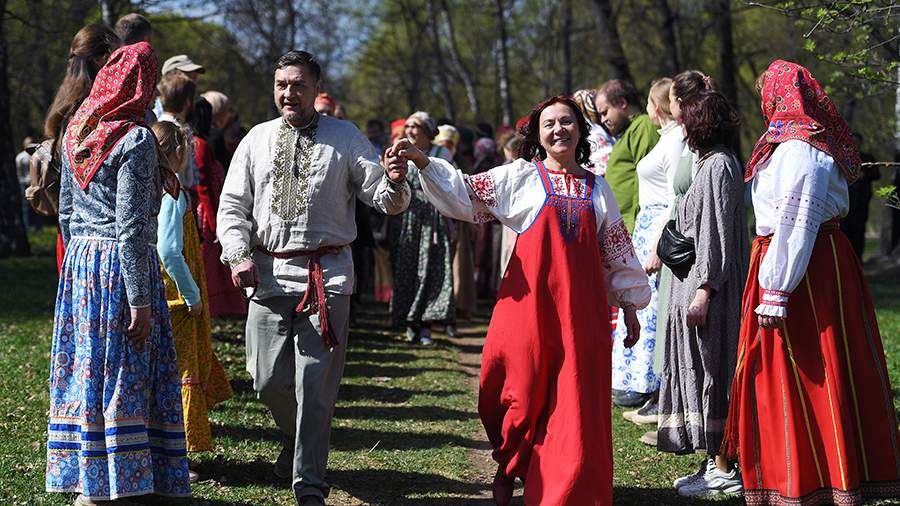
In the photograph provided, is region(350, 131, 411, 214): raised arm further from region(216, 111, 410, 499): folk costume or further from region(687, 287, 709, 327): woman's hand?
region(687, 287, 709, 327): woman's hand

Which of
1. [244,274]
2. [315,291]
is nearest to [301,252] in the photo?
[315,291]

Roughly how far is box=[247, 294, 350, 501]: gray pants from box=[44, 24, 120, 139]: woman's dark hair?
1276 millimetres

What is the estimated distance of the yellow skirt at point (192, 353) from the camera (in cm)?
589

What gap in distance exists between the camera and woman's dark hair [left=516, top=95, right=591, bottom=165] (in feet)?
17.3

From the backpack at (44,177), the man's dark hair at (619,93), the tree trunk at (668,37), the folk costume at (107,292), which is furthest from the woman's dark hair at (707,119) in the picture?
the tree trunk at (668,37)

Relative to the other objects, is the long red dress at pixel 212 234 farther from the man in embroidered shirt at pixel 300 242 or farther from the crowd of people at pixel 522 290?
the man in embroidered shirt at pixel 300 242

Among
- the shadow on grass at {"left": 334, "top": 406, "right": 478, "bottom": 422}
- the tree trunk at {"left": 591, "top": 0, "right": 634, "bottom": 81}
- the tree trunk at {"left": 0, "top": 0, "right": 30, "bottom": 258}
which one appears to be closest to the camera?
the shadow on grass at {"left": 334, "top": 406, "right": 478, "bottom": 422}

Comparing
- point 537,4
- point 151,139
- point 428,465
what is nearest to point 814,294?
point 428,465

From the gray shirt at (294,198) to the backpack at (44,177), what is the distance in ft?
3.26

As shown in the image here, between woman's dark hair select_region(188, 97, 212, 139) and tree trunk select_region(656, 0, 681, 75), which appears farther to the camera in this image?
tree trunk select_region(656, 0, 681, 75)

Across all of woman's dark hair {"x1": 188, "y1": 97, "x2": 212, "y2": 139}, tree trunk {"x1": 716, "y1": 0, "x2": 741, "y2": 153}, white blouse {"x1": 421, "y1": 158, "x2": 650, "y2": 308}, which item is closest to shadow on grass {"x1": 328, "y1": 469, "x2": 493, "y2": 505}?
white blouse {"x1": 421, "y1": 158, "x2": 650, "y2": 308}

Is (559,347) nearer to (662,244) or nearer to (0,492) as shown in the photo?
(662,244)

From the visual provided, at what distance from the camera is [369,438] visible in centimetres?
→ 693

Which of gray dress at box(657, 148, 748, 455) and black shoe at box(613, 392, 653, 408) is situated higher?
gray dress at box(657, 148, 748, 455)
